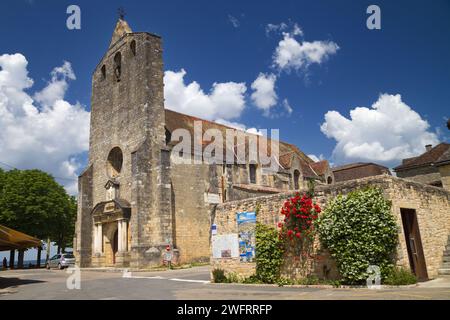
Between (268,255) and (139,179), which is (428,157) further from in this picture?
(268,255)

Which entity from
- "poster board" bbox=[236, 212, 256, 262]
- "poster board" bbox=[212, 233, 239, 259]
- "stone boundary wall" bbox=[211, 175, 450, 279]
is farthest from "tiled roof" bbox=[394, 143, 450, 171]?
"poster board" bbox=[212, 233, 239, 259]

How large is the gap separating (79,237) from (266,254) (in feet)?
62.4

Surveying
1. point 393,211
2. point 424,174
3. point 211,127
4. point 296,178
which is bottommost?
point 393,211

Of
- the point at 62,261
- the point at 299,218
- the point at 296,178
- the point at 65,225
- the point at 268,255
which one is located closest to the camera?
the point at 299,218

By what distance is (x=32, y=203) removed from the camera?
34.7 m

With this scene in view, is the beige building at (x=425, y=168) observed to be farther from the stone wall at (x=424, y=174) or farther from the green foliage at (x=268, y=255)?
the green foliage at (x=268, y=255)

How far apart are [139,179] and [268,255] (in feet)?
42.2

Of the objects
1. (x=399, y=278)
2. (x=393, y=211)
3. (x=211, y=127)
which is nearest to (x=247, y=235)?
(x=393, y=211)

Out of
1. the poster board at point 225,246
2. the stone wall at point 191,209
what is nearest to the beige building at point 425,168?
the stone wall at point 191,209

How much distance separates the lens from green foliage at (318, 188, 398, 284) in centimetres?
1037

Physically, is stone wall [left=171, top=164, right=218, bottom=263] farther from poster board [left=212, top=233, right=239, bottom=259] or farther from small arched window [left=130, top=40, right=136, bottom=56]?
poster board [left=212, top=233, right=239, bottom=259]

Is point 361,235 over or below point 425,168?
below

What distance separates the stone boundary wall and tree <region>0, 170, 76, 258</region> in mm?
25562
